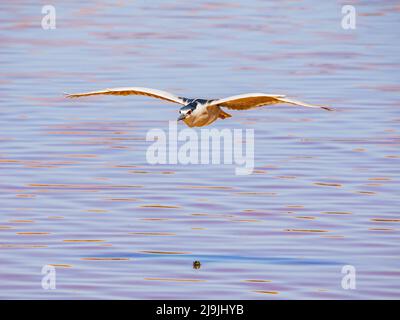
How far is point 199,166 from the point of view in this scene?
1720cm

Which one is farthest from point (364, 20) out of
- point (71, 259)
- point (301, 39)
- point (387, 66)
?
point (71, 259)

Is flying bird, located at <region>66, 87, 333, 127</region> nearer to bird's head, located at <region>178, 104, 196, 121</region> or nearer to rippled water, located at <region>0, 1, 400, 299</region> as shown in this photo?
bird's head, located at <region>178, 104, 196, 121</region>

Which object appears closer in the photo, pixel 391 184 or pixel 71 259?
pixel 71 259

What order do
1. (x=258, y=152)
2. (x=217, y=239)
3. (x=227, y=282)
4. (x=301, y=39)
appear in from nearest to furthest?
(x=227, y=282) < (x=217, y=239) < (x=258, y=152) < (x=301, y=39)

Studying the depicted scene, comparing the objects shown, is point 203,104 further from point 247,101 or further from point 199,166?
point 199,166

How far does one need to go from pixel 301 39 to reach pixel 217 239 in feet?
42.8

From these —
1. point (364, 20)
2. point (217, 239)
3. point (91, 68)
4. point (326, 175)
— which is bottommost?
point (217, 239)

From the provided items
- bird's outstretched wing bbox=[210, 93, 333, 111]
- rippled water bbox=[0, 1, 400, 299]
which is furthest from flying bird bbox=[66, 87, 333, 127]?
rippled water bbox=[0, 1, 400, 299]

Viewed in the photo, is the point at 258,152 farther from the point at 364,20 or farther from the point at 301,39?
the point at 364,20

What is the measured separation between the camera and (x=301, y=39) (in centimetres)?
2645

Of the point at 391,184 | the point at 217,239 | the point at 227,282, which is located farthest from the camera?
the point at 391,184

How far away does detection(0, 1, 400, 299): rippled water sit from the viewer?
12.9 metres

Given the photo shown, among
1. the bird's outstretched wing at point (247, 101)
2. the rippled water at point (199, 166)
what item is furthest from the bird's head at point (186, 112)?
the rippled water at point (199, 166)

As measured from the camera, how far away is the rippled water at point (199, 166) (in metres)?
12.9
